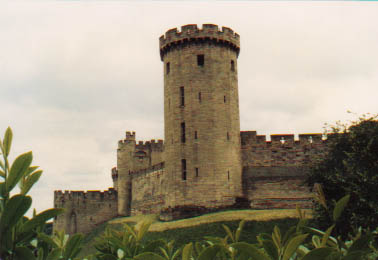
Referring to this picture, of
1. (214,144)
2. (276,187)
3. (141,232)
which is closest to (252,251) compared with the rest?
(141,232)

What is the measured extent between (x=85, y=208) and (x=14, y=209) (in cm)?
4878

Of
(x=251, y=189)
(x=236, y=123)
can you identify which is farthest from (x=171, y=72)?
(x=251, y=189)

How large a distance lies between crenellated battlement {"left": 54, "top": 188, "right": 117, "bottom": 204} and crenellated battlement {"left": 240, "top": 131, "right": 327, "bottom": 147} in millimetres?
18435

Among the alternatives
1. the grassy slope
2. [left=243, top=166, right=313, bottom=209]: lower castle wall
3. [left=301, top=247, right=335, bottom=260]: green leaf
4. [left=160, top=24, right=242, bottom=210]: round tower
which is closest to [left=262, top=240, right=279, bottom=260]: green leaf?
[left=301, top=247, right=335, bottom=260]: green leaf

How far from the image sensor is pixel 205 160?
33.5m

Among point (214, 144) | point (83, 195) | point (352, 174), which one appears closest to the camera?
point (352, 174)

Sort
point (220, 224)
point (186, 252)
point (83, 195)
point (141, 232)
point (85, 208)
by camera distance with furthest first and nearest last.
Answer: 1. point (83, 195)
2. point (85, 208)
3. point (220, 224)
4. point (141, 232)
5. point (186, 252)

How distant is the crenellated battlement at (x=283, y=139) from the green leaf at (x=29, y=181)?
34.1 meters

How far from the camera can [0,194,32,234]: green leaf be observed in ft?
5.57

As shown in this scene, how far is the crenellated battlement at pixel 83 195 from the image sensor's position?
4922cm

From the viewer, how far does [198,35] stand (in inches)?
1366

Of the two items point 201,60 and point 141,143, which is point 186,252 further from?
point 141,143

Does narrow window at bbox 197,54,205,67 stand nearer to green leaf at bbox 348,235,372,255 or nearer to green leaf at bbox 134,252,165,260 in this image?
green leaf at bbox 348,235,372,255

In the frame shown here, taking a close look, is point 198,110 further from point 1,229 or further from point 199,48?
point 1,229
